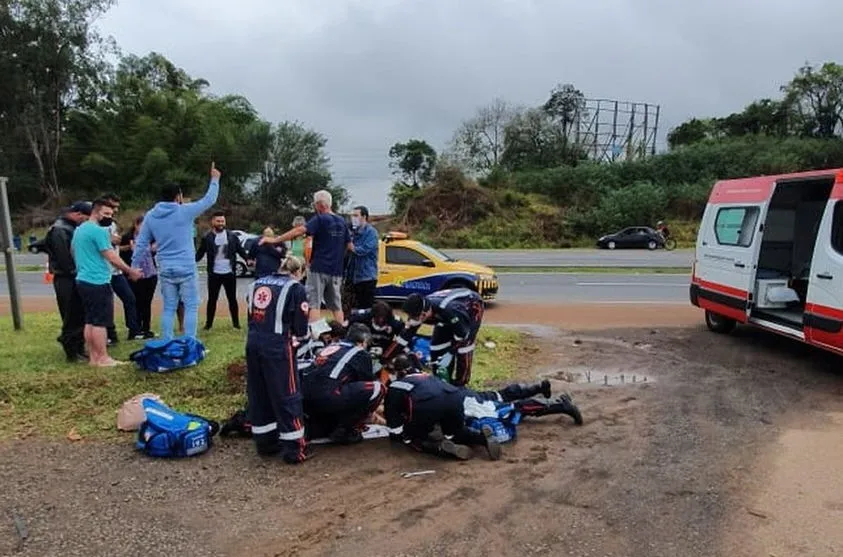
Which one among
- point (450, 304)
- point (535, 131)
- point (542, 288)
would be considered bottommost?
point (542, 288)

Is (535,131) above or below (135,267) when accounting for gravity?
above

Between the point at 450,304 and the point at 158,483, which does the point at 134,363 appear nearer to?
the point at 158,483

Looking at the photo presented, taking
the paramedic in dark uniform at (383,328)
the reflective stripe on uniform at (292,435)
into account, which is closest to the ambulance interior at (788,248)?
the paramedic in dark uniform at (383,328)

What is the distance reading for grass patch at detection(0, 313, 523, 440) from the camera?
5758mm

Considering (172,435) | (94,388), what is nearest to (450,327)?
(172,435)

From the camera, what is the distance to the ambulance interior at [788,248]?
29.9 ft

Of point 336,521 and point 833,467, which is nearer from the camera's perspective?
point 336,521

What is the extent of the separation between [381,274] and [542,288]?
5.63m

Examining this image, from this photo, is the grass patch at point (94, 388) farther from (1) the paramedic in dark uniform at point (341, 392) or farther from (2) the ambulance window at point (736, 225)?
(2) the ambulance window at point (736, 225)

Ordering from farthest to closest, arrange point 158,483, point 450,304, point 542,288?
point 542,288 → point 450,304 → point 158,483

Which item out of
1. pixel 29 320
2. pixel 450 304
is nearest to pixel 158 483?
pixel 450 304

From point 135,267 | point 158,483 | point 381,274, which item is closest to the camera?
point 158,483

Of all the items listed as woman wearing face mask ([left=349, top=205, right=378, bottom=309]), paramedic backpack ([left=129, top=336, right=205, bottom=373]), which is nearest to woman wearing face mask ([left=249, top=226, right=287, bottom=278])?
paramedic backpack ([left=129, top=336, right=205, bottom=373])

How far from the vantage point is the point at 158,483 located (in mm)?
4613
